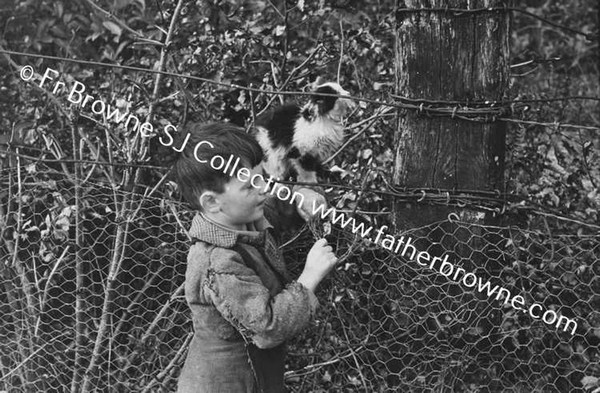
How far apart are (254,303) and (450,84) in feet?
3.44

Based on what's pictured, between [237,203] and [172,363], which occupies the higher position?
[237,203]

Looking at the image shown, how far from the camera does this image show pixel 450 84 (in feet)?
8.56

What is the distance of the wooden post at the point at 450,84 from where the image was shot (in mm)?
2584

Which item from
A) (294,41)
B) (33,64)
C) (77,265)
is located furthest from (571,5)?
(77,265)

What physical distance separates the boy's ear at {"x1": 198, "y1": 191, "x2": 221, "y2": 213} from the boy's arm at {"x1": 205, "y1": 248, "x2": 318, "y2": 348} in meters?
0.14

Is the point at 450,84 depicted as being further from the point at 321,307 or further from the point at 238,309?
the point at 238,309

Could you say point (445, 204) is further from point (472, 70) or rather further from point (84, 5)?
point (84, 5)

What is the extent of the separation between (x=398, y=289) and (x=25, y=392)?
64.7 inches

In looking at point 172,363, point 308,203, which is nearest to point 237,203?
point 308,203

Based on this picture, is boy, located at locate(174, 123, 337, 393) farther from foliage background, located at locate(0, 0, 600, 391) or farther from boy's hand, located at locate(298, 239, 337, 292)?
foliage background, located at locate(0, 0, 600, 391)

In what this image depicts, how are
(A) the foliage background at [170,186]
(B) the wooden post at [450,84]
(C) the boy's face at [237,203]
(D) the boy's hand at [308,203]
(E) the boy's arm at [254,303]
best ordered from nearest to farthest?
(E) the boy's arm at [254,303] → (C) the boy's face at [237,203] → (B) the wooden post at [450,84] → (D) the boy's hand at [308,203] → (A) the foliage background at [170,186]

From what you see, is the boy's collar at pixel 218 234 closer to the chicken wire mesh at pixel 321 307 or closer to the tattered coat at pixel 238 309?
the tattered coat at pixel 238 309

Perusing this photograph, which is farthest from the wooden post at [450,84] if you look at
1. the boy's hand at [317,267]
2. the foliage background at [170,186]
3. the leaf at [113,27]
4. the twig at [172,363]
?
the leaf at [113,27]

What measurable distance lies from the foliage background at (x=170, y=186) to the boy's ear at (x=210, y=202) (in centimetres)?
74
